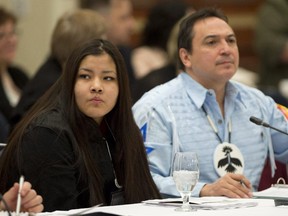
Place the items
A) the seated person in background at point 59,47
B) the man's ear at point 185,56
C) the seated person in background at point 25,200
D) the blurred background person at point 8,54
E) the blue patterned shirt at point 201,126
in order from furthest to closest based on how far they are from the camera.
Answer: the blurred background person at point 8,54 < the seated person in background at point 59,47 < the man's ear at point 185,56 < the blue patterned shirt at point 201,126 < the seated person in background at point 25,200

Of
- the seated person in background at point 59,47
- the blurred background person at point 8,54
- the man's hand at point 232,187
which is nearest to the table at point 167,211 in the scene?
the man's hand at point 232,187

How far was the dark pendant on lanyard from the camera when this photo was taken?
178 inches

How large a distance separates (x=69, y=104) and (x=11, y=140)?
29 cm

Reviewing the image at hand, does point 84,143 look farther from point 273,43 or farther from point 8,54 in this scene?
point 273,43

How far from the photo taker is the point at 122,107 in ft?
13.6

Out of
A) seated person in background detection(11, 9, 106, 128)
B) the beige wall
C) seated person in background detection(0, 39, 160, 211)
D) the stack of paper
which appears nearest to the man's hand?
the stack of paper

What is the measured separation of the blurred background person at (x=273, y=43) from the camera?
8172 mm

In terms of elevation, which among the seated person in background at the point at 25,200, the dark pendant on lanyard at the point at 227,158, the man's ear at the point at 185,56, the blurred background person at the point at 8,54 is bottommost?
the seated person in background at the point at 25,200

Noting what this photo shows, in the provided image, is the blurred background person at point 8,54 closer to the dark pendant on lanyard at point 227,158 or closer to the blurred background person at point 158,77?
the blurred background person at point 158,77

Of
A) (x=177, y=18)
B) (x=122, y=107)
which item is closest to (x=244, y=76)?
(x=177, y=18)

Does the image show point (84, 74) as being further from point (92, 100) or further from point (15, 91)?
point (15, 91)

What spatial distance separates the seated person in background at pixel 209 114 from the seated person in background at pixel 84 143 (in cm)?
31

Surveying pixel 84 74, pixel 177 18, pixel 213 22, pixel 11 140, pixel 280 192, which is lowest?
pixel 280 192

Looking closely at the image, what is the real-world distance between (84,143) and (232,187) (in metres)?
0.64
